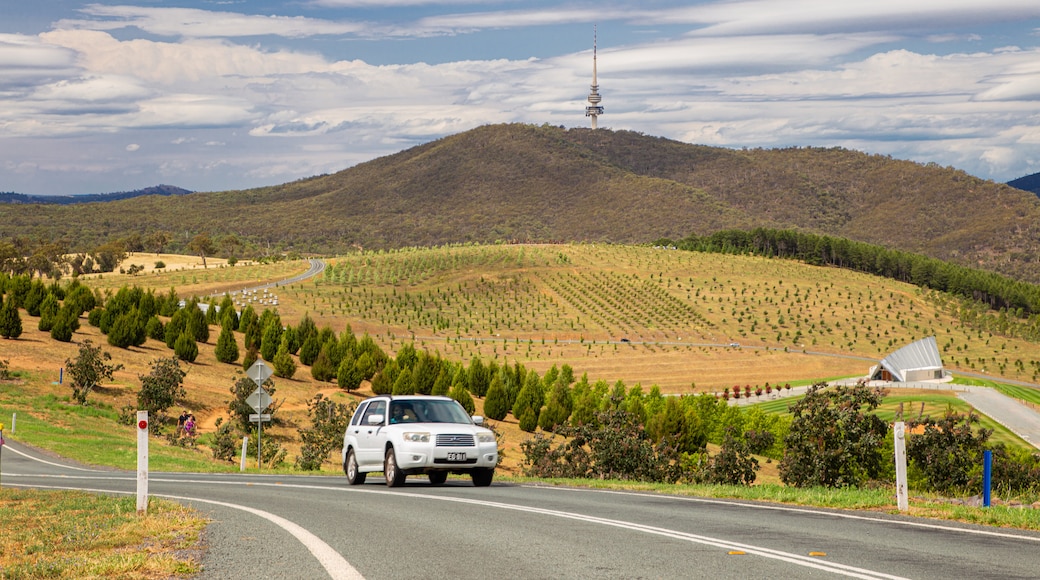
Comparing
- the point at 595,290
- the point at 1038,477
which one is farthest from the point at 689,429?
the point at 595,290

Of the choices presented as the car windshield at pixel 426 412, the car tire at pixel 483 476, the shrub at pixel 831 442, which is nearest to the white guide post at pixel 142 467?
the car windshield at pixel 426 412

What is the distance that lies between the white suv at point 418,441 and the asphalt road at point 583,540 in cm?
209

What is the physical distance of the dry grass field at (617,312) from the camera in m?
98.9

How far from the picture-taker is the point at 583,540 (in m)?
10.4

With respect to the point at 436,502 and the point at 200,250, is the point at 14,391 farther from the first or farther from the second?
the point at 200,250

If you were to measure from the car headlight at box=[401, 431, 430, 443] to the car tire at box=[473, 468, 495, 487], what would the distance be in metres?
1.37

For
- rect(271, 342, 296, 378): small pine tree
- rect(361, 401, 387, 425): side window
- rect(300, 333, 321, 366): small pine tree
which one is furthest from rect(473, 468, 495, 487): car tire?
rect(300, 333, 321, 366): small pine tree

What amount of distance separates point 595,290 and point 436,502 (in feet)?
408

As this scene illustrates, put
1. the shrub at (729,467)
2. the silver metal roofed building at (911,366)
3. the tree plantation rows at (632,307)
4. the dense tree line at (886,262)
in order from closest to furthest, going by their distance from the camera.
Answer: the shrub at (729,467) → the silver metal roofed building at (911,366) → the tree plantation rows at (632,307) → the dense tree line at (886,262)

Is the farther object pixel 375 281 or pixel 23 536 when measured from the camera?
pixel 375 281

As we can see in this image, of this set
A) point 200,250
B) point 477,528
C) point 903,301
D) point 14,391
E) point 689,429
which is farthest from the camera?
point 200,250

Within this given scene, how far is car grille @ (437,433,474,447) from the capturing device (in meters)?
Answer: 18.3

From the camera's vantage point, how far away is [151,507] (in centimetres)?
1360

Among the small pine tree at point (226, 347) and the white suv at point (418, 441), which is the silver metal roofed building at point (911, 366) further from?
the white suv at point (418, 441)
